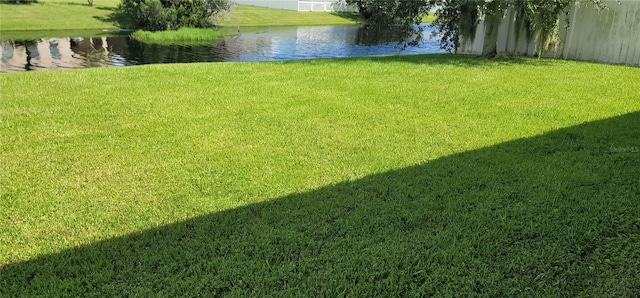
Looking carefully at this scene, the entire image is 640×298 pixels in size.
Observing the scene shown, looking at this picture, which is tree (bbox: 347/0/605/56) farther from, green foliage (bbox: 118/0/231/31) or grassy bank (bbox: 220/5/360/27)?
grassy bank (bbox: 220/5/360/27)

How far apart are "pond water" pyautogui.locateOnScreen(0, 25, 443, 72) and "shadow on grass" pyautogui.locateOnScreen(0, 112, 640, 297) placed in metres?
14.7

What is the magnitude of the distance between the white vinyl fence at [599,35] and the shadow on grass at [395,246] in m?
8.30

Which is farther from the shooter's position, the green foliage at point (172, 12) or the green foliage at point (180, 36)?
the green foliage at point (172, 12)

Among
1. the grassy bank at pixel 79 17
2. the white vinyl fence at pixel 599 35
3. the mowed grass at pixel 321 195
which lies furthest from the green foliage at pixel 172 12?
the mowed grass at pixel 321 195

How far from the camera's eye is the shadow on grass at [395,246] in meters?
2.31

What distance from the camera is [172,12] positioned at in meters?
30.8

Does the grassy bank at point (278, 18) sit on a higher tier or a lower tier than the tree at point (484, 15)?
higher

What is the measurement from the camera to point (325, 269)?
2.45 m

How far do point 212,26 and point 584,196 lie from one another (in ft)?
113

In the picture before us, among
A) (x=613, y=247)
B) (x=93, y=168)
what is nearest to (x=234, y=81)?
(x=93, y=168)

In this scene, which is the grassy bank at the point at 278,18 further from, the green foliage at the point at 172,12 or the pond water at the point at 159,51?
the pond water at the point at 159,51

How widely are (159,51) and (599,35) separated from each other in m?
20.8

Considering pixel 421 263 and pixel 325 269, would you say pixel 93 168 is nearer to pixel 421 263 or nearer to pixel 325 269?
pixel 325 269

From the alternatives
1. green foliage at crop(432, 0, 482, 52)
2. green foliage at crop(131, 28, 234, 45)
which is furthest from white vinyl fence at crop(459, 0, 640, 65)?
green foliage at crop(131, 28, 234, 45)
